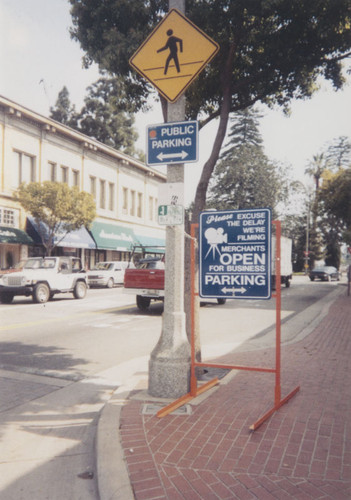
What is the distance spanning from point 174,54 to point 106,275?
22785mm

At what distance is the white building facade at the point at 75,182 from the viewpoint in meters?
25.3

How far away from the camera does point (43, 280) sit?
1709 centimetres

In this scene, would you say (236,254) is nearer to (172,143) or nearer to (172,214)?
(172,214)

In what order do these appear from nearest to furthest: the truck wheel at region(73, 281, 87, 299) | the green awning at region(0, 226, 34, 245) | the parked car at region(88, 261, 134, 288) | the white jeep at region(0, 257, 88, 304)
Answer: the white jeep at region(0, 257, 88, 304)
the truck wheel at region(73, 281, 87, 299)
the green awning at region(0, 226, 34, 245)
the parked car at region(88, 261, 134, 288)

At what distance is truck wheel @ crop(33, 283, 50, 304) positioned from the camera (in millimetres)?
16547

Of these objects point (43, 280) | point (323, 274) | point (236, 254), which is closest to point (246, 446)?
point (236, 254)

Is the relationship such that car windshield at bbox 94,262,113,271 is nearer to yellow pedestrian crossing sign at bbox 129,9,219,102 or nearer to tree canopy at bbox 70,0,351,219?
tree canopy at bbox 70,0,351,219

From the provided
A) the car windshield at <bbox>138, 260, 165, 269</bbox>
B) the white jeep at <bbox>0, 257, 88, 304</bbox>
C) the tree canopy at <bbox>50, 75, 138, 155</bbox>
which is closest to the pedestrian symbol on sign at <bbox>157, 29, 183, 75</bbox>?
the car windshield at <bbox>138, 260, 165, 269</bbox>

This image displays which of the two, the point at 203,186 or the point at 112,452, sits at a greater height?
the point at 203,186

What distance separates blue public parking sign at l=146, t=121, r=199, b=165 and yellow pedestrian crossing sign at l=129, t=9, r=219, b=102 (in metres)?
0.39

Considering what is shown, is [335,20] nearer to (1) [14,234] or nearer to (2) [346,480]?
(2) [346,480]

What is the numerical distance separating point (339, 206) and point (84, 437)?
25.3m

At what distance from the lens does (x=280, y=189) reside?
167 feet

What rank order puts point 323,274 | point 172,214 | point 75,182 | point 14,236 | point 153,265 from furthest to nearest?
point 323,274
point 75,182
point 14,236
point 153,265
point 172,214
